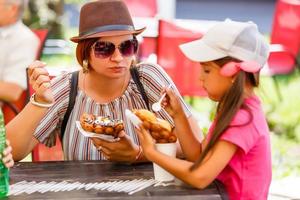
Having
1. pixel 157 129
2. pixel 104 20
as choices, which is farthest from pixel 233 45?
pixel 104 20

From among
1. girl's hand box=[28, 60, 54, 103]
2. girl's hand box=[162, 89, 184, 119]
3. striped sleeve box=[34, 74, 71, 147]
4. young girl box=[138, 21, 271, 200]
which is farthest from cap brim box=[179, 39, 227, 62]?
striped sleeve box=[34, 74, 71, 147]

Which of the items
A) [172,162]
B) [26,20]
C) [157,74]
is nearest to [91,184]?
[172,162]

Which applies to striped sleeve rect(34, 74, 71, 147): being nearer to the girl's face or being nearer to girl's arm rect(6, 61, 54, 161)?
girl's arm rect(6, 61, 54, 161)

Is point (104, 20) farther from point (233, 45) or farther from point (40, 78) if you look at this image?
point (233, 45)

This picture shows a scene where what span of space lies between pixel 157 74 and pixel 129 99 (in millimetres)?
174

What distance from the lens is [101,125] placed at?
7.47 feet

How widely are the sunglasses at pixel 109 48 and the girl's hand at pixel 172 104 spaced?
1.23 ft

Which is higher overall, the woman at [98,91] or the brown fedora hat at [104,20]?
the brown fedora hat at [104,20]

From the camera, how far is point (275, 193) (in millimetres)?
4438

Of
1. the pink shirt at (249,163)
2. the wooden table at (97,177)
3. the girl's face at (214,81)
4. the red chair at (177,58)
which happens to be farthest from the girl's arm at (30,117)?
the red chair at (177,58)

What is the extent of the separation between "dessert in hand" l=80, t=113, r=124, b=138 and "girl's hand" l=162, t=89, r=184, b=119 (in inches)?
8.0

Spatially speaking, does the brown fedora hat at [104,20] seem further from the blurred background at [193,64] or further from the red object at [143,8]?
the red object at [143,8]

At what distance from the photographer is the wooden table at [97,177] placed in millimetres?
2008

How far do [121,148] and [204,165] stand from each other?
463mm
